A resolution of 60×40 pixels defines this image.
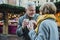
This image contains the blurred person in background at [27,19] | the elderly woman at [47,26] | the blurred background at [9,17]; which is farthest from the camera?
the blurred background at [9,17]

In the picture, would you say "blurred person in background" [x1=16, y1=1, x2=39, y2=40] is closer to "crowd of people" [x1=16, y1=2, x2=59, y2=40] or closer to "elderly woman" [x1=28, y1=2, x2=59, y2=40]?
"crowd of people" [x1=16, y1=2, x2=59, y2=40]

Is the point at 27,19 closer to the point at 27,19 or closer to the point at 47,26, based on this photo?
the point at 27,19

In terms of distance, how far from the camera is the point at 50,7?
3395mm

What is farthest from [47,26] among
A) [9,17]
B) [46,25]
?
[9,17]

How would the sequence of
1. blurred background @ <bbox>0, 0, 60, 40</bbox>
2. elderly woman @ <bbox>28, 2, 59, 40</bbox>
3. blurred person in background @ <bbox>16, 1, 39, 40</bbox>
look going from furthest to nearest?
blurred background @ <bbox>0, 0, 60, 40</bbox>, blurred person in background @ <bbox>16, 1, 39, 40</bbox>, elderly woman @ <bbox>28, 2, 59, 40</bbox>

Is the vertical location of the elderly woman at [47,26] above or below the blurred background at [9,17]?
above

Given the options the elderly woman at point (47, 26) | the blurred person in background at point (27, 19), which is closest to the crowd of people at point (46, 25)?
the elderly woman at point (47, 26)

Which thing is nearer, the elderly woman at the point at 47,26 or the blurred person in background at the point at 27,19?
the elderly woman at the point at 47,26

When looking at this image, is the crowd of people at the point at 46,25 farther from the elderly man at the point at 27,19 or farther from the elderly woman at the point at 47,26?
the elderly man at the point at 27,19

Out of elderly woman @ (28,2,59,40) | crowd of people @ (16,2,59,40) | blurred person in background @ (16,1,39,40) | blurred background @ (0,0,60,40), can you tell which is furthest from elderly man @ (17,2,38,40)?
blurred background @ (0,0,60,40)

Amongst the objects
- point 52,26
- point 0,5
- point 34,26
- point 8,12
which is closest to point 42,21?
point 52,26

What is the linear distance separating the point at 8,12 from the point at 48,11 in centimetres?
1492

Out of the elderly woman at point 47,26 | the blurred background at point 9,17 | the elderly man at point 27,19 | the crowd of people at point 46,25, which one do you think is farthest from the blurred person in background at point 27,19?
the blurred background at point 9,17

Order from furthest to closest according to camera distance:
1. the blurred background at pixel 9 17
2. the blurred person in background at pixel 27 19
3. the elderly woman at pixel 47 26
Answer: the blurred background at pixel 9 17 < the blurred person in background at pixel 27 19 < the elderly woman at pixel 47 26
